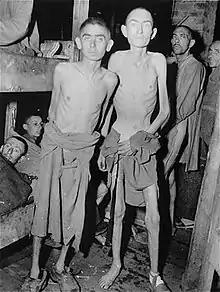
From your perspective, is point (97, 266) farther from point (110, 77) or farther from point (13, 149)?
point (110, 77)

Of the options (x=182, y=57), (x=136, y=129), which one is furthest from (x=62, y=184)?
(x=182, y=57)

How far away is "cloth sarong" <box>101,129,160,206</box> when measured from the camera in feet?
8.89

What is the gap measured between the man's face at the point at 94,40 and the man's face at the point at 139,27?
0.18m

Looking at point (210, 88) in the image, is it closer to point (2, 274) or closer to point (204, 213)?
point (204, 213)

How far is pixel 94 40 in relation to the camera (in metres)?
2.46

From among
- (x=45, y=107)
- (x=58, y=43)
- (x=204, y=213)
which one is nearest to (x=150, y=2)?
(x=45, y=107)

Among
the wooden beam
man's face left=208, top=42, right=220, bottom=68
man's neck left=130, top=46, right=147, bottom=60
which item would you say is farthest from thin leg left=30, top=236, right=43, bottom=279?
man's face left=208, top=42, right=220, bottom=68

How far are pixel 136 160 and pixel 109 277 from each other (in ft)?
3.17

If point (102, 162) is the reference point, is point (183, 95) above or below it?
above

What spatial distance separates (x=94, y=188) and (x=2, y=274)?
3.51ft

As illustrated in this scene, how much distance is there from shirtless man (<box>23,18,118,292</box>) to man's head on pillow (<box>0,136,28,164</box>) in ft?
2.53

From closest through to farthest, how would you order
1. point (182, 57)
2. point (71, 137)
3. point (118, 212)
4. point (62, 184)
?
point (71, 137) < point (62, 184) < point (118, 212) < point (182, 57)

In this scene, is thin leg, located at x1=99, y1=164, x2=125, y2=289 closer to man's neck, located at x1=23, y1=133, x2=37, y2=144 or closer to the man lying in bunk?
the man lying in bunk

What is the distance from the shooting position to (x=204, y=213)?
2.78 metres
